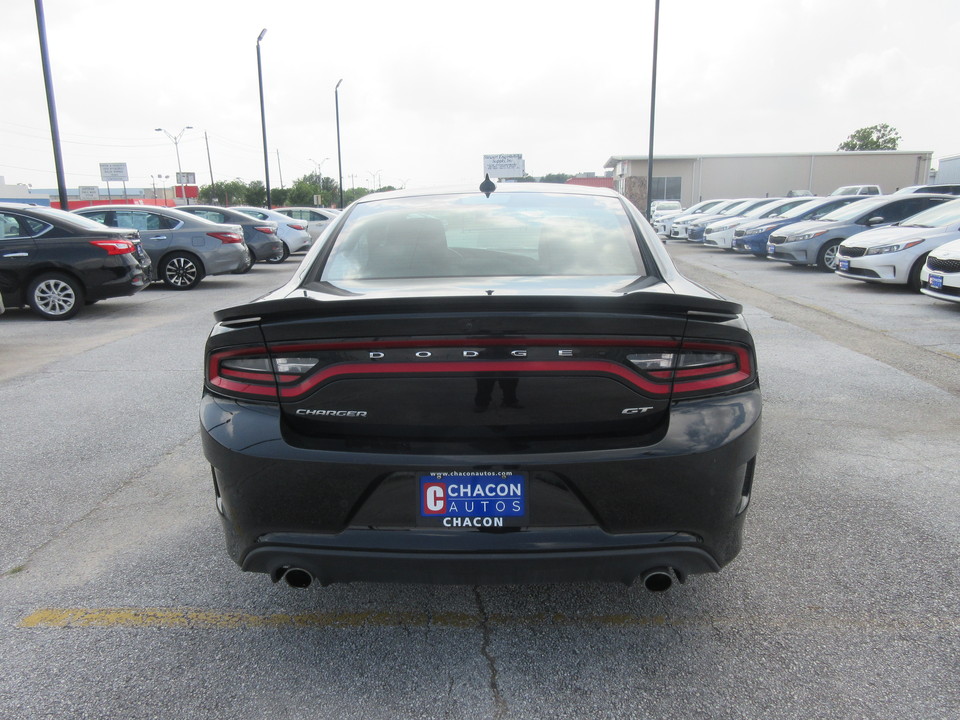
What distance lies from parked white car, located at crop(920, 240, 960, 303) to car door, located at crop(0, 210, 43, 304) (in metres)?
11.9

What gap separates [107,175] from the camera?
3206 cm

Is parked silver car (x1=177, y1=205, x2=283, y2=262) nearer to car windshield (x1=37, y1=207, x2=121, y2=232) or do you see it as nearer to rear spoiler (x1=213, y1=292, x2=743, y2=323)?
car windshield (x1=37, y1=207, x2=121, y2=232)

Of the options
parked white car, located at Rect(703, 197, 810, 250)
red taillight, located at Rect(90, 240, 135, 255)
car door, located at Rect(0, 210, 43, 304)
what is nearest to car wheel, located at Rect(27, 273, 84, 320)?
car door, located at Rect(0, 210, 43, 304)

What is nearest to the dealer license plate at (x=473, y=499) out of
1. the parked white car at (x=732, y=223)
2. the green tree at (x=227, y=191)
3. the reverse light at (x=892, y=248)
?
the reverse light at (x=892, y=248)

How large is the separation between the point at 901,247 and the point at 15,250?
13041 millimetres

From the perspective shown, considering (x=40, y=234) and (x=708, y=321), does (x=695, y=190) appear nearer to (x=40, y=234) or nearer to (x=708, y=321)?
(x=40, y=234)

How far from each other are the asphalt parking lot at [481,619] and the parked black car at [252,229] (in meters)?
12.6

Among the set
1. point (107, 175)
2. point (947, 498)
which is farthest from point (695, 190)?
point (947, 498)

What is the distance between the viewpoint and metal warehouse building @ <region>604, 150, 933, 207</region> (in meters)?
52.1

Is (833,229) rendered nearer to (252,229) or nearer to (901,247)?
(901,247)

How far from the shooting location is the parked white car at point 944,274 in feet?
30.9

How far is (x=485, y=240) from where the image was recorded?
335 cm

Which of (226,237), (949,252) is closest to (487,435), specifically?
(949,252)

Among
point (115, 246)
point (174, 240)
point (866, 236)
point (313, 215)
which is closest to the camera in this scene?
point (115, 246)
